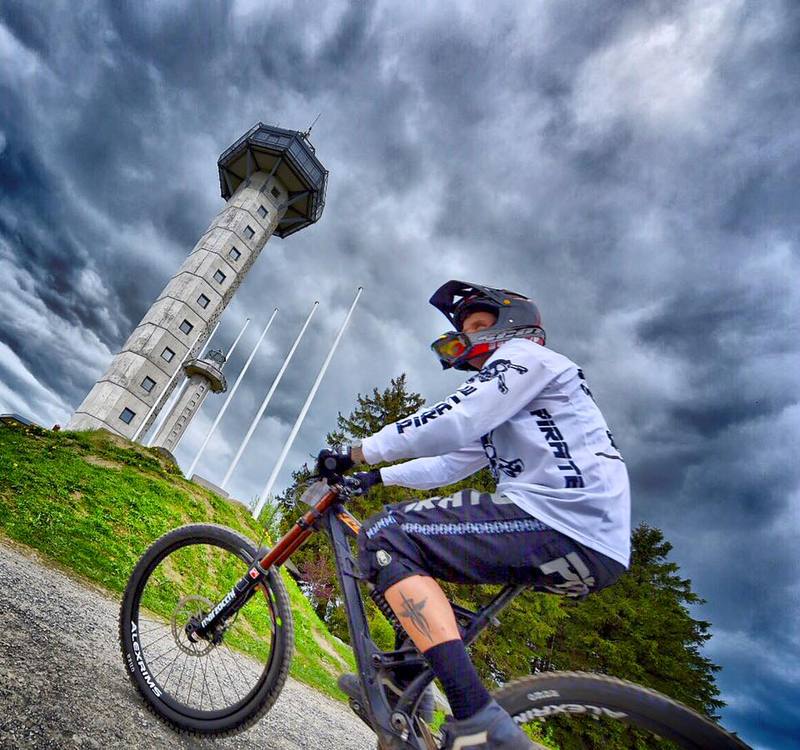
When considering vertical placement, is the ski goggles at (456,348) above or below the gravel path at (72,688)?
above

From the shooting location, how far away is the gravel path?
5.65 feet

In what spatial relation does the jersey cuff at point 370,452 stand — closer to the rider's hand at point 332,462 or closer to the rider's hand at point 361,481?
the rider's hand at point 332,462

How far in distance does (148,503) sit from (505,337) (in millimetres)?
9826

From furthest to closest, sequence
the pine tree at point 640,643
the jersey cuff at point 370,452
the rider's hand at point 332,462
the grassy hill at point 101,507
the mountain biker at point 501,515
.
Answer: the pine tree at point 640,643
the grassy hill at point 101,507
the rider's hand at point 332,462
the jersey cuff at point 370,452
the mountain biker at point 501,515

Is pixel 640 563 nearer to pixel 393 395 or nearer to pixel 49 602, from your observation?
pixel 393 395

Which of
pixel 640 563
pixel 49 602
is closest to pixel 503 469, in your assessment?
pixel 49 602

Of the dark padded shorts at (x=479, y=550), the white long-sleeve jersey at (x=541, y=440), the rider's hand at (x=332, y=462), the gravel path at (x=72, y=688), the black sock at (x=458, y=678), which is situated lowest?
the gravel path at (x=72, y=688)

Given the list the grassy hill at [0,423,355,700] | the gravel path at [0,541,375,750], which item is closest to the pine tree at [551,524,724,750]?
the grassy hill at [0,423,355,700]

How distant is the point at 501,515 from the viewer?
1.80 meters

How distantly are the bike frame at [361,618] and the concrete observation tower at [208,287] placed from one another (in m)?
35.5

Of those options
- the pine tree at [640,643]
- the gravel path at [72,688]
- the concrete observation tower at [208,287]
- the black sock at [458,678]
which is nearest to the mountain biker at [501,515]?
the black sock at [458,678]

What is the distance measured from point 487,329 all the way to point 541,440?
728mm

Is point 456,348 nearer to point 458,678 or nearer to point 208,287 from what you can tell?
point 458,678

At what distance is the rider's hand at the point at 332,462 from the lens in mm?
2180
